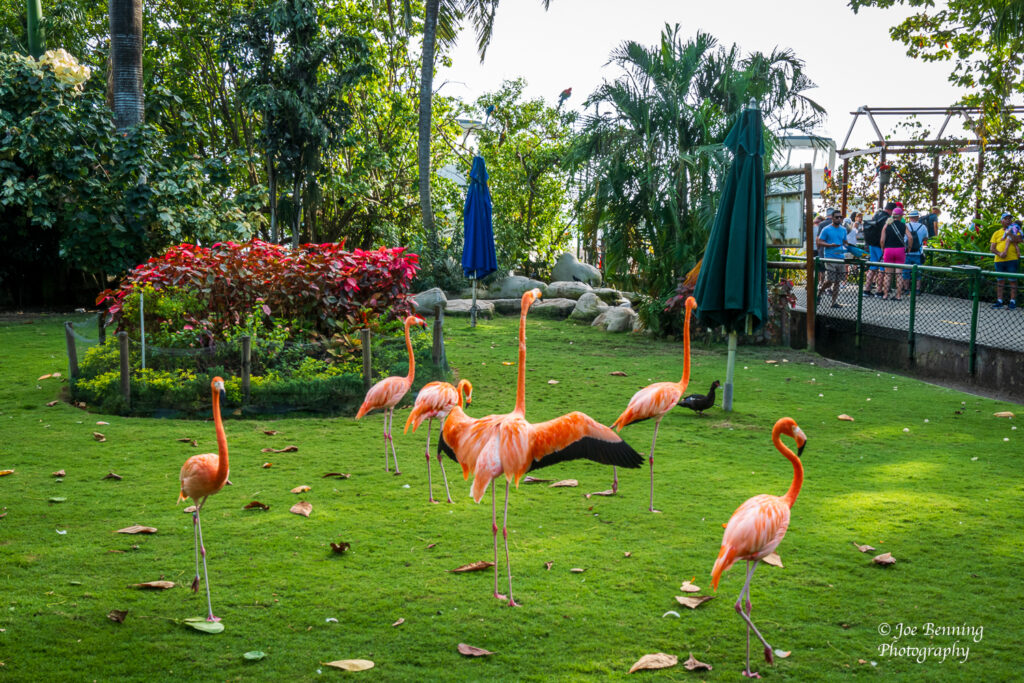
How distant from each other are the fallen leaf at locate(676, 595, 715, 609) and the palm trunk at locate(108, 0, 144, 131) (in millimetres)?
13791

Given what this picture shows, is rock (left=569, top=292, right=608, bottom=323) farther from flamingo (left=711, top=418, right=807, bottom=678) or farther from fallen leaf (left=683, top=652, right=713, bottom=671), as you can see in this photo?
fallen leaf (left=683, top=652, right=713, bottom=671)

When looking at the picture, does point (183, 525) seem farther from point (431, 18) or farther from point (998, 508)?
point (431, 18)

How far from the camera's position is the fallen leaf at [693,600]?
417 centimetres

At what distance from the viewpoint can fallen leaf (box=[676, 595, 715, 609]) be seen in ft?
13.7

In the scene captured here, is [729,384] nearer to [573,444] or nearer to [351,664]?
[573,444]

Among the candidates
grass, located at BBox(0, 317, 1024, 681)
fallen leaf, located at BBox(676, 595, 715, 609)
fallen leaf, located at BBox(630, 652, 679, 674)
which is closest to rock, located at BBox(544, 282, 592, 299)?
grass, located at BBox(0, 317, 1024, 681)

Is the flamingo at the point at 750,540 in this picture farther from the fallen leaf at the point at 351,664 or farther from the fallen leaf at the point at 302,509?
the fallen leaf at the point at 302,509

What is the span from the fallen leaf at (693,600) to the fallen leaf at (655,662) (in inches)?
20.7

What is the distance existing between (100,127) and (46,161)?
44.6 inches

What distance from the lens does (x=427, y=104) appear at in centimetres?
1855

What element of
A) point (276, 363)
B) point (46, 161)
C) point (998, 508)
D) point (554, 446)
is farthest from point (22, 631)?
point (46, 161)

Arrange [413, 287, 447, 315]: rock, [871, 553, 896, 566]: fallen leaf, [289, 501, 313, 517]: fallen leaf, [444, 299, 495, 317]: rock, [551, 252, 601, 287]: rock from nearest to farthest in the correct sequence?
1. [871, 553, 896, 566]: fallen leaf
2. [289, 501, 313, 517]: fallen leaf
3. [413, 287, 447, 315]: rock
4. [444, 299, 495, 317]: rock
5. [551, 252, 601, 287]: rock

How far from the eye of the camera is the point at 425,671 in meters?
3.54

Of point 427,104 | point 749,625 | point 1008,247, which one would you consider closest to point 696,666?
point 749,625
